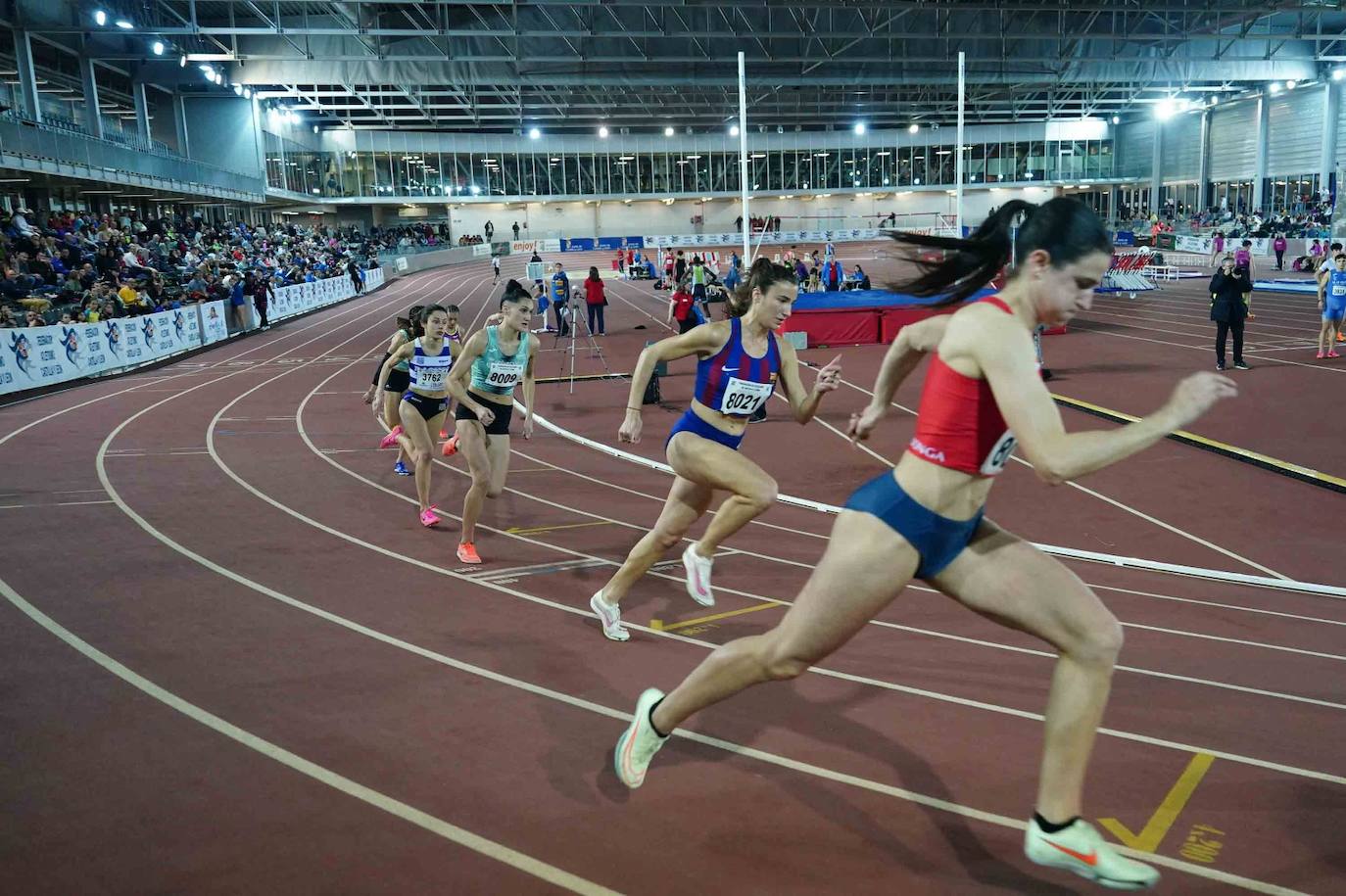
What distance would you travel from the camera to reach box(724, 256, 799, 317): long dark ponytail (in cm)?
570

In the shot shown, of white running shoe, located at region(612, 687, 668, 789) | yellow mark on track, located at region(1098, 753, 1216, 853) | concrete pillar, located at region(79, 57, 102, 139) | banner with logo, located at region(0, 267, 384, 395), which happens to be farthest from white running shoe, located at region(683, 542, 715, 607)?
concrete pillar, located at region(79, 57, 102, 139)

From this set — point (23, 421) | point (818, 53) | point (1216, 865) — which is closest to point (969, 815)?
point (1216, 865)

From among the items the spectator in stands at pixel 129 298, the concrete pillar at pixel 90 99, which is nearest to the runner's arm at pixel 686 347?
the spectator in stands at pixel 129 298

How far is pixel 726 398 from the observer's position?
19.2 ft

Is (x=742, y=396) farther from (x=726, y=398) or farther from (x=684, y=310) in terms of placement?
(x=684, y=310)

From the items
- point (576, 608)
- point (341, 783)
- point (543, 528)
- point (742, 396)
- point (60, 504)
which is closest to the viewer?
point (341, 783)

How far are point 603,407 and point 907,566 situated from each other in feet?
45.5

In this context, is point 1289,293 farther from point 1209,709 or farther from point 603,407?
point 1209,709

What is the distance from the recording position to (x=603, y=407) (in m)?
16.8

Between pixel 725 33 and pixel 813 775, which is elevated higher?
pixel 725 33

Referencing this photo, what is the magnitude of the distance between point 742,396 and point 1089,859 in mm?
3351

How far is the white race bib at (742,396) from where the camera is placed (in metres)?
5.83

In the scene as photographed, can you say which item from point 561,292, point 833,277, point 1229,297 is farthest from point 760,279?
point 833,277

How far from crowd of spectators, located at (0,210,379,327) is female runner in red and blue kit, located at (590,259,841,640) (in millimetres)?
19276
